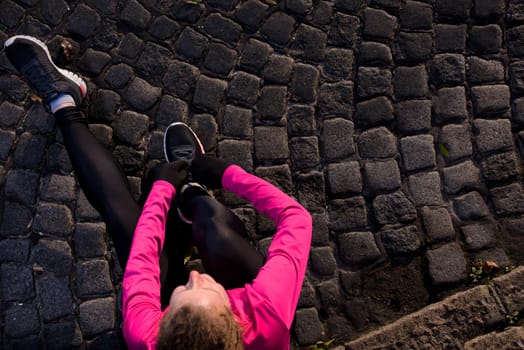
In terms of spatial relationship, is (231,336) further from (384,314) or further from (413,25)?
(413,25)

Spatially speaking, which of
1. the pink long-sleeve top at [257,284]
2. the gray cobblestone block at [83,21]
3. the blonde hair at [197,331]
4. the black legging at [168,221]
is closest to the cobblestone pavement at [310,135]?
the gray cobblestone block at [83,21]

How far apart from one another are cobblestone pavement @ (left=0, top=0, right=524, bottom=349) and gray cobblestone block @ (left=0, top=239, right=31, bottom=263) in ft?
0.03

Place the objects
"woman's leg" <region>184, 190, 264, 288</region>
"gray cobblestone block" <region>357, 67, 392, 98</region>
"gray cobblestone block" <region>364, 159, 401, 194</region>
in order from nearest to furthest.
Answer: "woman's leg" <region>184, 190, 264, 288</region> → "gray cobblestone block" <region>364, 159, 401, 194</region> → "gray cobblestone block" <region>357, 67, 392, 98</region>

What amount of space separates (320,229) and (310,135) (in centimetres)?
69

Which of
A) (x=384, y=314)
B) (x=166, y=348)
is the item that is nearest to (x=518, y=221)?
(x=384, y=314)

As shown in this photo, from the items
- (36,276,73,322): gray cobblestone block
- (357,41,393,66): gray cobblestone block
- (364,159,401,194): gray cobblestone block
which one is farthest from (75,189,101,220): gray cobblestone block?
(357,41,393,66): gray cobblestone block

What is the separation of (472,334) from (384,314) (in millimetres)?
584

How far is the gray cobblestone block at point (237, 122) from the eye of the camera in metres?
3.85

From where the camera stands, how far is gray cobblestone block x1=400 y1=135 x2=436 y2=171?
3777 millimetres

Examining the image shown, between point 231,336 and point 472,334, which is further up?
point 231,336

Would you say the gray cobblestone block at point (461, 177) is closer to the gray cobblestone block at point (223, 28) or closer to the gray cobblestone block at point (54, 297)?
the gray cobblestone block at point (223, 28)

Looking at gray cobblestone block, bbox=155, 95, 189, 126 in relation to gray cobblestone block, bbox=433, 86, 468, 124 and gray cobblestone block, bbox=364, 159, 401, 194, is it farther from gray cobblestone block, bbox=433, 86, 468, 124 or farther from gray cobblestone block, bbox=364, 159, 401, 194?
gray cobblestone block, bbox=433, 86, 468, 124

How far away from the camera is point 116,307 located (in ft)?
11.8

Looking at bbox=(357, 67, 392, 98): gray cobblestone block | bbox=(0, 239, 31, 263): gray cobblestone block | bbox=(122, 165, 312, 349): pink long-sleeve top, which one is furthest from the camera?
bbox=(357, 67, 392, 98): gray cobblestone block
